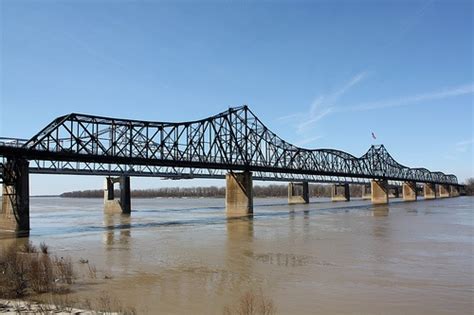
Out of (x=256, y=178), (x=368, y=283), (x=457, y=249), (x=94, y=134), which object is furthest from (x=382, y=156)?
(x=368, y=283)

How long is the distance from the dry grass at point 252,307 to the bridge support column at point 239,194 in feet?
187

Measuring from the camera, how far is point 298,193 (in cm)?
14038

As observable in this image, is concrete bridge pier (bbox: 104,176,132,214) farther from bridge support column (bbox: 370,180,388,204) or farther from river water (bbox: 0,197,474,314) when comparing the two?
bridge support column (bbox: 370,180,388,204)

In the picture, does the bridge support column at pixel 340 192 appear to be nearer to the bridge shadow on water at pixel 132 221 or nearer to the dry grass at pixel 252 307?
the bridge shadow on water at pixel 132 221

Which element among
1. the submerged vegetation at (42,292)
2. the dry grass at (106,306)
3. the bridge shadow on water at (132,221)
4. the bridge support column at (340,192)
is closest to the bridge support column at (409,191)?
the bridge support column at (340,192)

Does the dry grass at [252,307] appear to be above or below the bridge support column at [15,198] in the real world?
below

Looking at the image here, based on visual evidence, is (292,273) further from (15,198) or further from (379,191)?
(379,191)

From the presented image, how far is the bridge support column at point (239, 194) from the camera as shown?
2842 inches

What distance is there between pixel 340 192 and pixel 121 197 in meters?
106

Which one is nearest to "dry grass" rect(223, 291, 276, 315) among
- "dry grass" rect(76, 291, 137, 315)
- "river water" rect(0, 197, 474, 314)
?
"river water" rect(0, 197, 474, 314)

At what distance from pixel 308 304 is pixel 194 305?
10.9 ft

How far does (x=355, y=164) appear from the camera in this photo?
154 metres

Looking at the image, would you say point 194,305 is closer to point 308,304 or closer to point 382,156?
point 308,304

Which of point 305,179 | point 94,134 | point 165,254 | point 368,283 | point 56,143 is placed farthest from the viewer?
point 305,179
